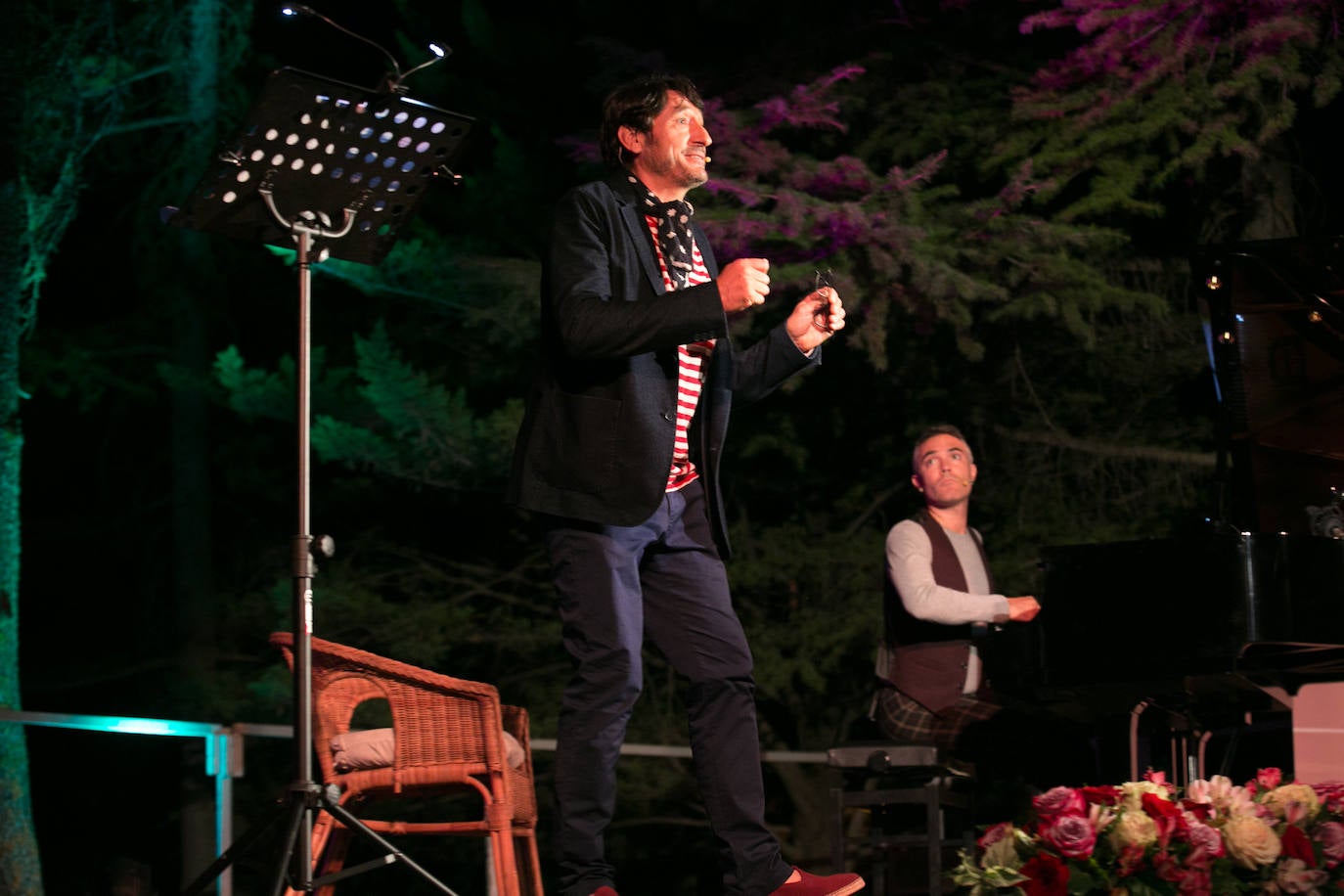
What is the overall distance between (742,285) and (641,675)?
86cm

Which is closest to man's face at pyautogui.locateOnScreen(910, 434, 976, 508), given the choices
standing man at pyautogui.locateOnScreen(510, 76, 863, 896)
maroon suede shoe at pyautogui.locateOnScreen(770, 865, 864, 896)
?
standing man at pyautogui.locateOnScreen(510, 76, 863, 896)

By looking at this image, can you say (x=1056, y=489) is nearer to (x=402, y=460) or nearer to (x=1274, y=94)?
(x=1274, y=94)

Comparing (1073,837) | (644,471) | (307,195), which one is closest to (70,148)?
(307,195)

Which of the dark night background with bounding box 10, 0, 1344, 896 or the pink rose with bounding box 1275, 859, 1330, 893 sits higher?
the dark night background with bounding box 10, 0, 1344, 896

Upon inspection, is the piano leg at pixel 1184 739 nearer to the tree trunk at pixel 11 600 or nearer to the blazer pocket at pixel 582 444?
the blazer pocket at pixel 582 444

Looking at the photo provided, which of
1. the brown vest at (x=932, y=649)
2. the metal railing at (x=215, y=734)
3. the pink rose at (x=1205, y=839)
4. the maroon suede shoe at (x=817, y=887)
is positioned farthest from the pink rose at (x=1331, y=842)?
the metal railing at (x=215, y=734)

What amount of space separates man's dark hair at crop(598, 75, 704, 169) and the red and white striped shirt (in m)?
0.23

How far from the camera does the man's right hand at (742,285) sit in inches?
127

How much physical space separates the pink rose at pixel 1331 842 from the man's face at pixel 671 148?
76.9 inches

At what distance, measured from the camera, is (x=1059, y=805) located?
301cm

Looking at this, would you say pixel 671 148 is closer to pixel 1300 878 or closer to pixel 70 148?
pixel 1300 878

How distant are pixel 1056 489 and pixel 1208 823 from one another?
6.01 m

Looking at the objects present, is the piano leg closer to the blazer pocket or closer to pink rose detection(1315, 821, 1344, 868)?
pink rose detection(1315, 821, 1344, 868)

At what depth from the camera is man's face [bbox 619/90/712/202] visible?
362 centimetres
